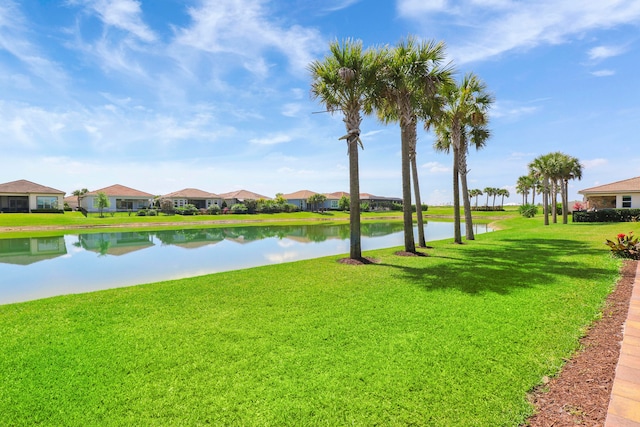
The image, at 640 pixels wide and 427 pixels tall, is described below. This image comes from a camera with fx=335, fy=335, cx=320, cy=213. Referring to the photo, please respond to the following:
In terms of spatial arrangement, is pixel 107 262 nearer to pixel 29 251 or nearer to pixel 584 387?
pixel 29 251

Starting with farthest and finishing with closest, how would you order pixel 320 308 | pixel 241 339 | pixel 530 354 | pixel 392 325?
1. pixel 320 308
2. pixel 392 325
3. pixel 241 339
4. pixel 530 354

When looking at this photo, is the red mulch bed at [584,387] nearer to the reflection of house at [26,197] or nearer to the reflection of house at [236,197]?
the reflection of house at [26,197]

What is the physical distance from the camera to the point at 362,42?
35.6 ft

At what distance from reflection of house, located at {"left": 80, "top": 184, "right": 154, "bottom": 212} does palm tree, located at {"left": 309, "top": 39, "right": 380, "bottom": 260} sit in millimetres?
50488

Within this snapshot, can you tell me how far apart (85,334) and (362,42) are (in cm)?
1059

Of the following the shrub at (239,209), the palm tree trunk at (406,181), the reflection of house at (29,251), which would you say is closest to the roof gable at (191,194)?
the shrub at (239,209)

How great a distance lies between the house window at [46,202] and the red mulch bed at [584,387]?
56433 mm

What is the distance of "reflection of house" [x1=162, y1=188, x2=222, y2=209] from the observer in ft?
183

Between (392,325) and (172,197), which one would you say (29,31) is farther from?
(172,197)

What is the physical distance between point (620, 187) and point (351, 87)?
33559mm

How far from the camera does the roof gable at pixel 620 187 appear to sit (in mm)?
29986

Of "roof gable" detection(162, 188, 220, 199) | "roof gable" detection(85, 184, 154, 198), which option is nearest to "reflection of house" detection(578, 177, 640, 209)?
"roof gable" detection(162, 188, 220, 199)

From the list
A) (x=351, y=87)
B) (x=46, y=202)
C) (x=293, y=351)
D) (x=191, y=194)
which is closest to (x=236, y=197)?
(x=191, y=194)

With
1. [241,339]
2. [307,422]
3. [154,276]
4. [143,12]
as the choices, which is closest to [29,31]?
[143,12]
